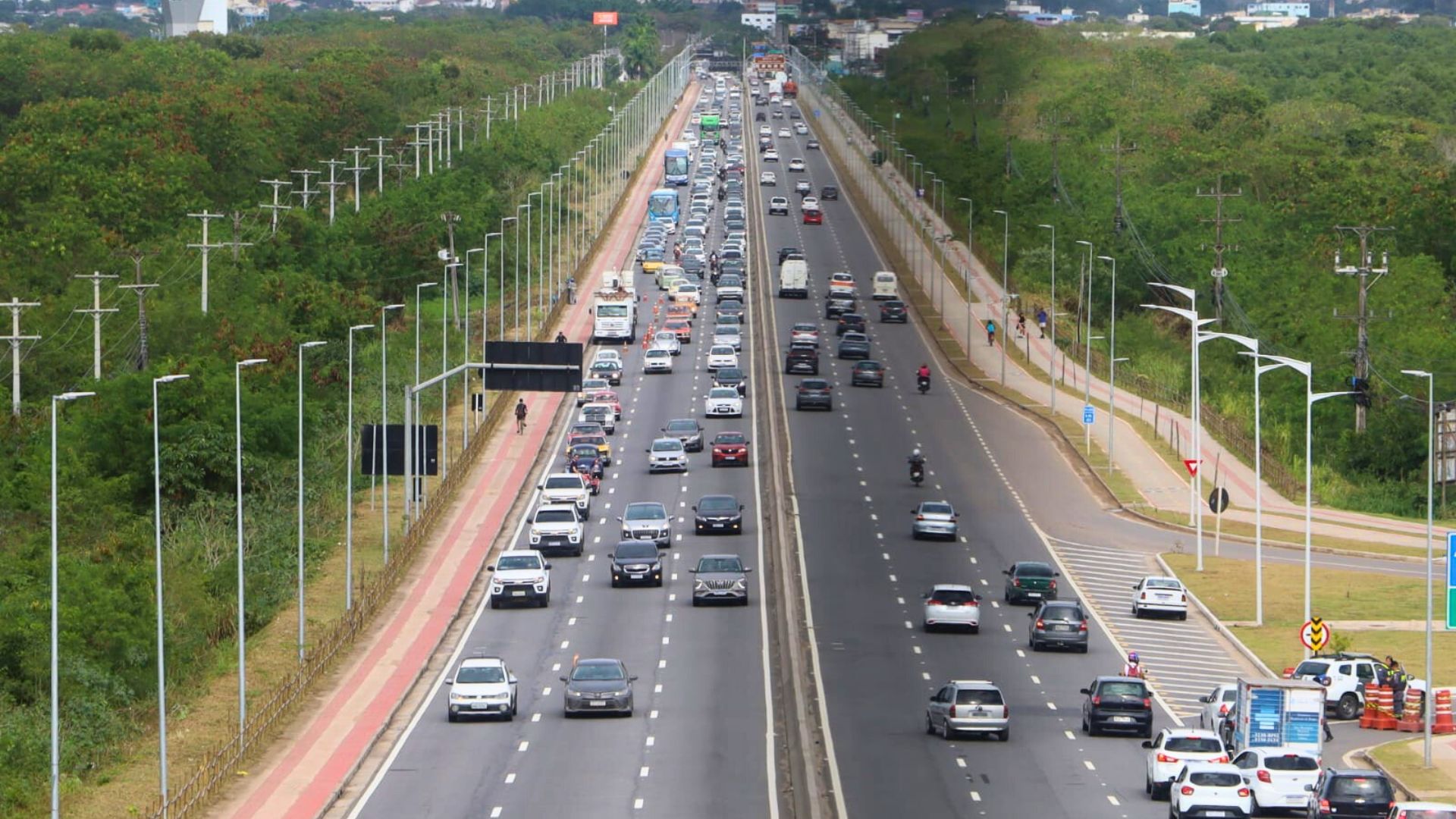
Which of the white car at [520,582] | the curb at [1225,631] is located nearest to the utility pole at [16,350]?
the white car at [520,582]

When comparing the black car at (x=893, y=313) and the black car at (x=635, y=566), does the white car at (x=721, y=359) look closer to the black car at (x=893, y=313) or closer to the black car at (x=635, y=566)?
the black car at (x=893, y=313)

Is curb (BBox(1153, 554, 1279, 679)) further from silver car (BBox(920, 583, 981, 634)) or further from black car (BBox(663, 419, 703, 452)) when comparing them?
black car (BBox(663, 419, 703, 452))

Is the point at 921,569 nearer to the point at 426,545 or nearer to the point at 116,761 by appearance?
the point at 426,545

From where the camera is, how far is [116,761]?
5675 cm

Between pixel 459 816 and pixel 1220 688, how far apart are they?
61.0 ft

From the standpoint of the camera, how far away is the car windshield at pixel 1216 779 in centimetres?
4516

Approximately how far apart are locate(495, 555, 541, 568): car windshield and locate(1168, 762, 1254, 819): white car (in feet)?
103

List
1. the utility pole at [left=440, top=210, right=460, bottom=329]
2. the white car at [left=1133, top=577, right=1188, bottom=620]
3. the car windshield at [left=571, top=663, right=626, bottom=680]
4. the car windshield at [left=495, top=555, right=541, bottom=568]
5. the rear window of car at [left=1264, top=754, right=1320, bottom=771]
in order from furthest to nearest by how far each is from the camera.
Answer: the utility pole at [left=440, top=210, right=460, bottom=329], the car windshield at [left=495, top=555, right=541, bottom=568], the white car at [left=1133, top=577, right=1188, bottom=620], the car windshield at [left=571, top=663, right=626, bottom=680], the rear window of car at [left=1264, top=754, right=1320, bottom=771]

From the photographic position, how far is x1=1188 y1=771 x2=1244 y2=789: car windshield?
4516 cm

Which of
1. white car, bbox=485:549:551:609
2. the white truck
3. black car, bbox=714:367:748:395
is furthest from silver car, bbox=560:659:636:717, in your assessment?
the white truck

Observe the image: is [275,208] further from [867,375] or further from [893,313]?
[867,375]

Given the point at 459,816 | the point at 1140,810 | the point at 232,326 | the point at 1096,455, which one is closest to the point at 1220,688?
the point at 1140,810

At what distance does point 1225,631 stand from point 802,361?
173 ft

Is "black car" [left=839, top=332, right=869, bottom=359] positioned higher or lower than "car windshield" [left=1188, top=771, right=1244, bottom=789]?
higher
